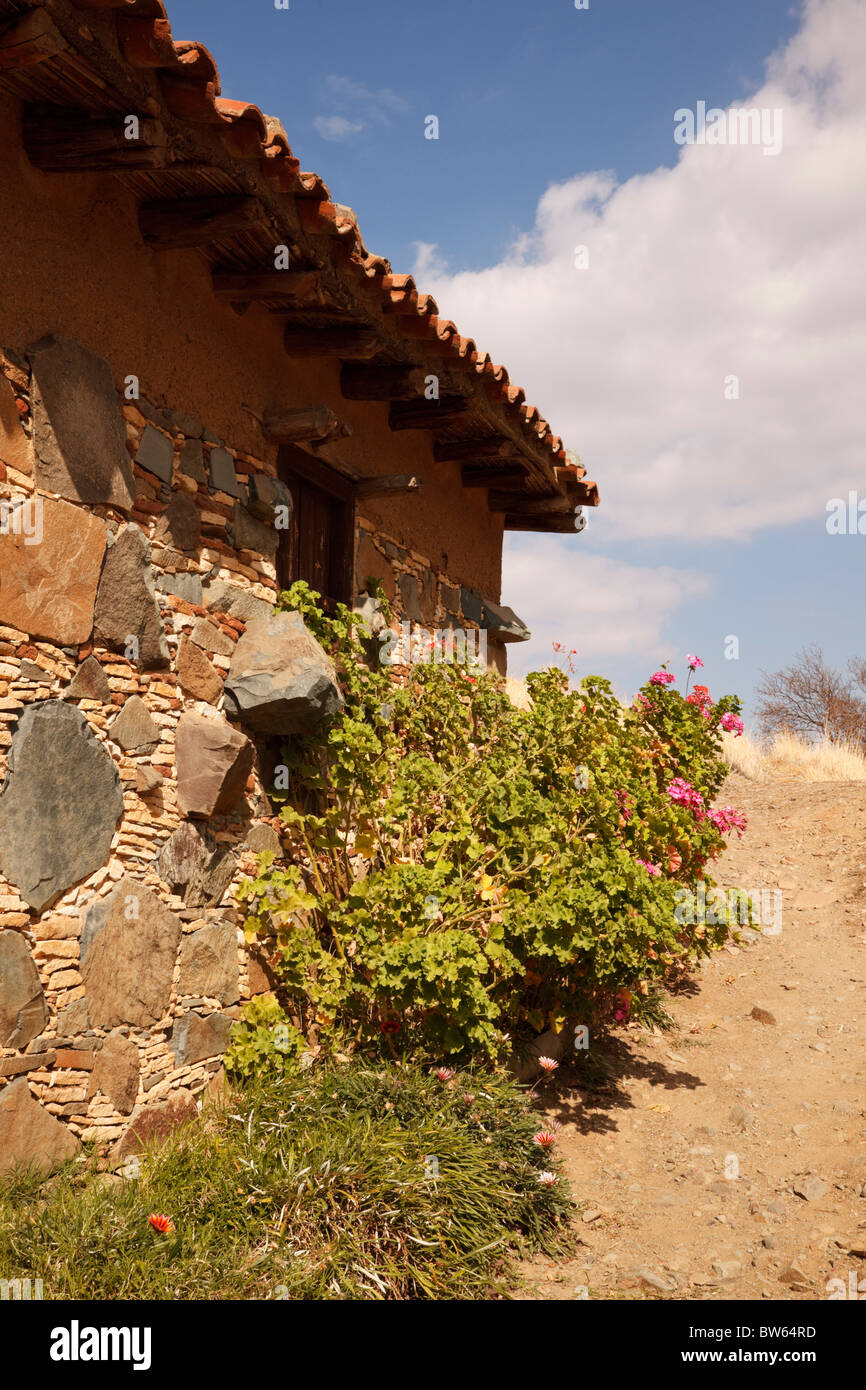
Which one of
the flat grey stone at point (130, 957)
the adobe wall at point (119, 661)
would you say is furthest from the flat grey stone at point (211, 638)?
the flat grey stone at point (130, 957)

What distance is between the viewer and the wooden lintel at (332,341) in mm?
4922

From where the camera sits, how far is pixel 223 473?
4.54 metres

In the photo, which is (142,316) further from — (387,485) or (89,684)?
(387,485)

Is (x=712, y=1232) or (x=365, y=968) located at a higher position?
(x=365, y=968)

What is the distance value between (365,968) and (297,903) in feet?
1.85

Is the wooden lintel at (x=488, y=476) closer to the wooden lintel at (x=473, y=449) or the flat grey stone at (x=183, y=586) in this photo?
the wooden lintel at (x=473, y=449)

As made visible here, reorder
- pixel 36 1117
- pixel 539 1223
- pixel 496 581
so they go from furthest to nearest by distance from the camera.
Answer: pixel 496 581, pixel 539 1223, pixel 36 1117

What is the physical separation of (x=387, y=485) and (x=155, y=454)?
67.0 inches

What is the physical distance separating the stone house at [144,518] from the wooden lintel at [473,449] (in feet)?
3.58

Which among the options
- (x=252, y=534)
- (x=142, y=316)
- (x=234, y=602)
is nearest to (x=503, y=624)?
(x=252, y=534)

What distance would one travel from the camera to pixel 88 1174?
11.2 ft

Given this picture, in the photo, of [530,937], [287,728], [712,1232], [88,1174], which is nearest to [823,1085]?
[712,1232]

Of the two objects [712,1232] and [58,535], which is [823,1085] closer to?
[712,1232]

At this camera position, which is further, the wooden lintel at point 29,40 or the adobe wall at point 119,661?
the adobe wall at point 119,661
